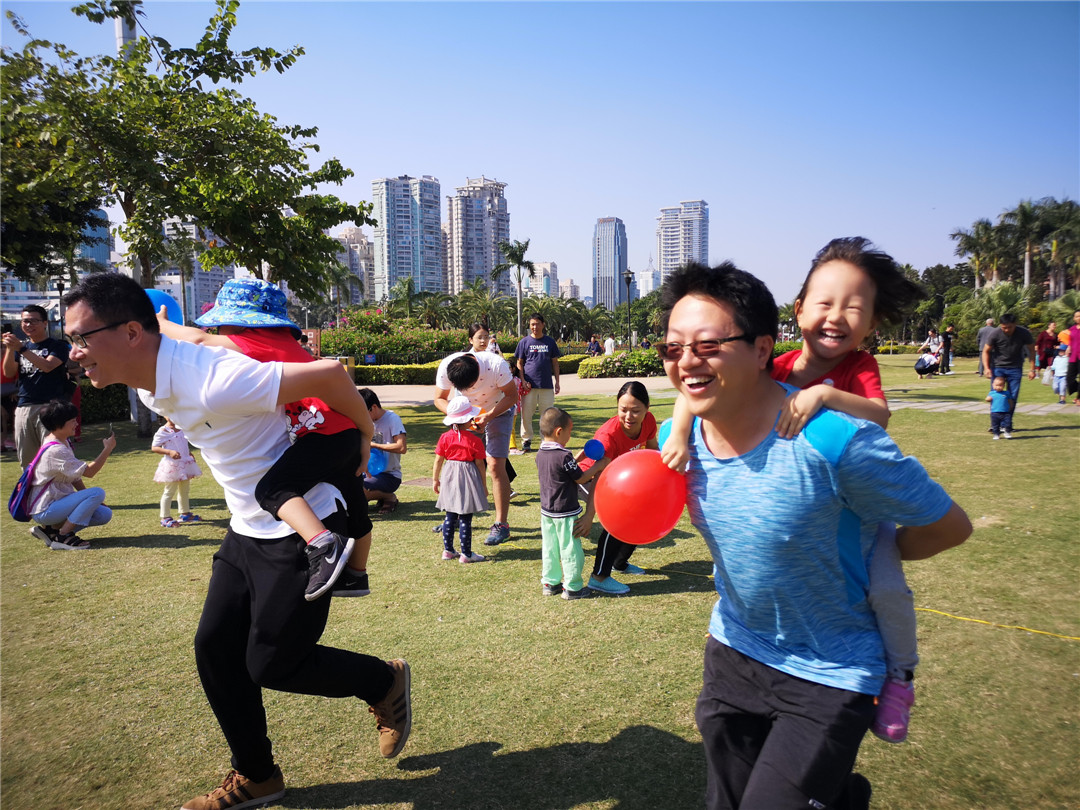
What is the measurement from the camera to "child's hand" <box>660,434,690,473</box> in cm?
214

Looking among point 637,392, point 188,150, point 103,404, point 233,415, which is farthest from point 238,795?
point 103,404

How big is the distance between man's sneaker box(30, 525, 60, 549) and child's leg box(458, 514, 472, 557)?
426 cm

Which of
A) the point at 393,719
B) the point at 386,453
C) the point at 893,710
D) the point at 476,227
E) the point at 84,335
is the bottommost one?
the point at 393,719

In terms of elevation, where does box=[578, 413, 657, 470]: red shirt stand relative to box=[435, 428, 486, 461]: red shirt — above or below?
above

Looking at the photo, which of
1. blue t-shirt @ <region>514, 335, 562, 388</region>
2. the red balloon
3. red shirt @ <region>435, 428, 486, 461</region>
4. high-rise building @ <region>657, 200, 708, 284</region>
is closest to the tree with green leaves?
blue t-shirt @ <region>514, 335, 562, 388</region>

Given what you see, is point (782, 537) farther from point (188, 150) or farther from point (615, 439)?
point (188, 150)

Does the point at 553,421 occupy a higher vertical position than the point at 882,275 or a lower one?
lower

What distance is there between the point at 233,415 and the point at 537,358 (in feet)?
29.4

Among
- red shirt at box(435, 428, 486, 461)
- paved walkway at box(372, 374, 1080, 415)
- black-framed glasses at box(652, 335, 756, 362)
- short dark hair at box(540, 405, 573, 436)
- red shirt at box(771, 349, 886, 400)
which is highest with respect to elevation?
black-framed glasses at box(652, 335, 756, 362)

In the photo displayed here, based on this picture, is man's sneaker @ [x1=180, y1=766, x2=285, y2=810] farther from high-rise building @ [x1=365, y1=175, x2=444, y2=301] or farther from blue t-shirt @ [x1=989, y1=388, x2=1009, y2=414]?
high-rise building @ [x1=365, y1=175, x2=444, y2=301]

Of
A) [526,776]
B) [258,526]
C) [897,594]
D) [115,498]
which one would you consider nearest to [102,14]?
[115,498]

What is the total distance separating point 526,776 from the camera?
318cm

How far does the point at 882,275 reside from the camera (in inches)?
90.6

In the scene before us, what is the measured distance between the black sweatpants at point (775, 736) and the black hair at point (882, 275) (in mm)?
1268
